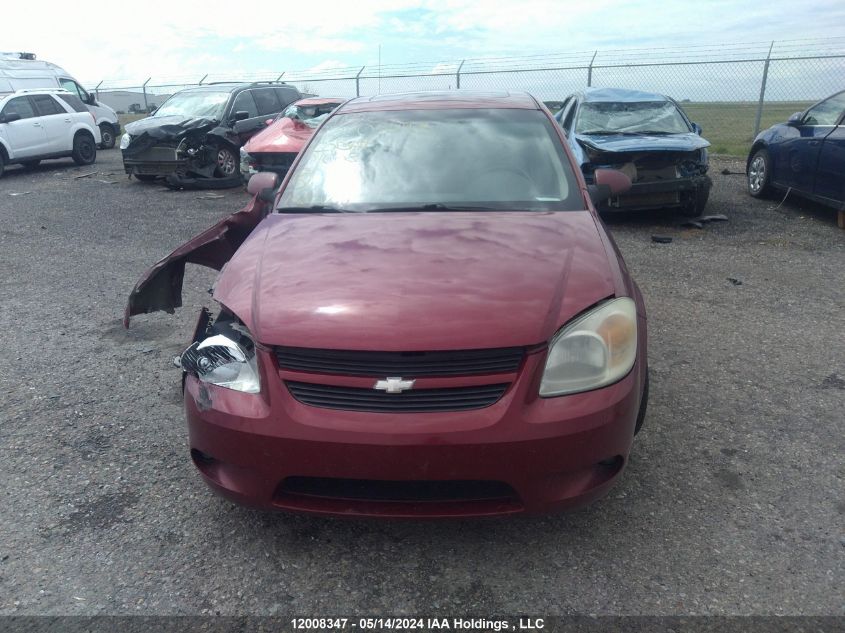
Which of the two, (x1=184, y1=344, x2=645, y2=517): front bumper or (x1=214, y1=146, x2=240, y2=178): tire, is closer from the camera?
(x1=184, y1=344, x2=645, y2=517): front bumper

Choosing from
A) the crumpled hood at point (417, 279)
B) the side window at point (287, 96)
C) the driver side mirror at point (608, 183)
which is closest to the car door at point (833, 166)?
the driver side mirror at point (608, 183)

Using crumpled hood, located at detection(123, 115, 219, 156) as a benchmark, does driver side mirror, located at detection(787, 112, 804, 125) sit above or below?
above

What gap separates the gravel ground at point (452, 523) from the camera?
238 cm

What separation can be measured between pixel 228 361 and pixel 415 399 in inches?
28.7

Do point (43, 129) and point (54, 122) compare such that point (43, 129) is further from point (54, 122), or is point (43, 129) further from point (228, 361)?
point (228, 361)

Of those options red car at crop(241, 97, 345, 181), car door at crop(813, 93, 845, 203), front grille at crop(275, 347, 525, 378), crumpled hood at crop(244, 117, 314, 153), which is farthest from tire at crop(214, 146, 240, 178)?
front grille at crop(275, 347, 525, 378)

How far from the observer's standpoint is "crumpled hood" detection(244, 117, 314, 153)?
10.0 meters

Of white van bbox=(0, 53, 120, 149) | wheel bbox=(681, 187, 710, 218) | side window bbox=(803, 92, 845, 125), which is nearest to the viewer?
side window bbox=(803, 92, 845, 125)

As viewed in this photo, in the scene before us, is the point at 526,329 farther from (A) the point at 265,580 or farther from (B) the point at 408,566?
(A) the point at 265,580

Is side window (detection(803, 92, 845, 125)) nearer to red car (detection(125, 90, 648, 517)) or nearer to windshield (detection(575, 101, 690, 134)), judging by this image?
windshield (detection(575, 101, 690, 134))

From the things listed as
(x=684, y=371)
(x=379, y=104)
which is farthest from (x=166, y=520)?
(x=684, y=371)

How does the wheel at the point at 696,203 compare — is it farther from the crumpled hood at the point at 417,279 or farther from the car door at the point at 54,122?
the car door at the point at 54,122

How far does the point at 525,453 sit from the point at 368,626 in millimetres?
758

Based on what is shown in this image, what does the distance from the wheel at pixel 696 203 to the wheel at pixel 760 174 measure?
148cm
